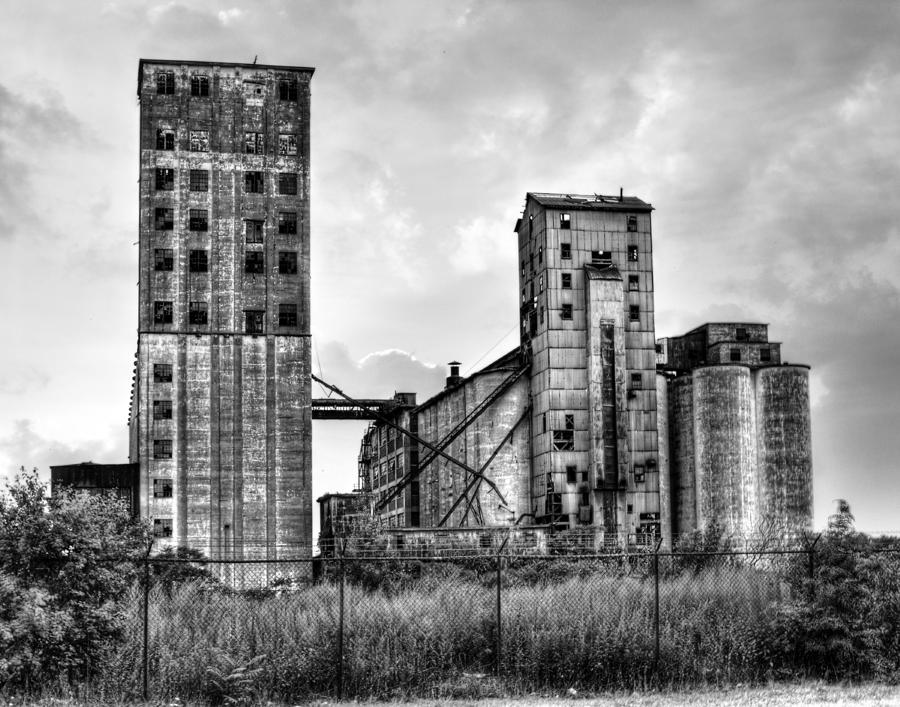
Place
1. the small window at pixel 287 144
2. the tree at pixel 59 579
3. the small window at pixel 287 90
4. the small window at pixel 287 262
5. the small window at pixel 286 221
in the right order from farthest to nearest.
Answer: the small window at pixel 287 90 → the small window at pixel 287 144 → the small window at pixel 286 221 → the small window at pixel 287 262 → the tree at pixel 59 579

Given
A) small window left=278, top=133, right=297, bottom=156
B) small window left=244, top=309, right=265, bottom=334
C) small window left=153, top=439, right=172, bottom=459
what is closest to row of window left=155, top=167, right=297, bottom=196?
small window left=278, top=133, right=297, bottom=156

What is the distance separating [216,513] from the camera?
75.6 m

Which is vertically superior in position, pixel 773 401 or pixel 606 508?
pixel 773 401

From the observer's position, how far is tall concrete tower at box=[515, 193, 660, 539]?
7325cm

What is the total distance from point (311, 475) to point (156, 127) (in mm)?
24473

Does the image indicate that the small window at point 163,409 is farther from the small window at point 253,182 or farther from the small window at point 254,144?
the small window at point 254,144

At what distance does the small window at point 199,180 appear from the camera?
78.8 m

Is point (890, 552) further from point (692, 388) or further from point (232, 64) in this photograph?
point (232, 64)

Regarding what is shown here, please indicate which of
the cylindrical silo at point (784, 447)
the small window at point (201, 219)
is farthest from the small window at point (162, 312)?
the cylindrical silo at point (784, 447)

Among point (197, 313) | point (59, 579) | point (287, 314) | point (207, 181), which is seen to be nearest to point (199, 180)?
point (207, 181)

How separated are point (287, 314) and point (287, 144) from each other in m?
11.3

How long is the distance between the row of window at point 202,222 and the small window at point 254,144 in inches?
169

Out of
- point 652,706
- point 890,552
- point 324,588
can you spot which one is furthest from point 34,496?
point 890,552

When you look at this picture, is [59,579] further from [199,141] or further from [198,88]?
[198,88]
